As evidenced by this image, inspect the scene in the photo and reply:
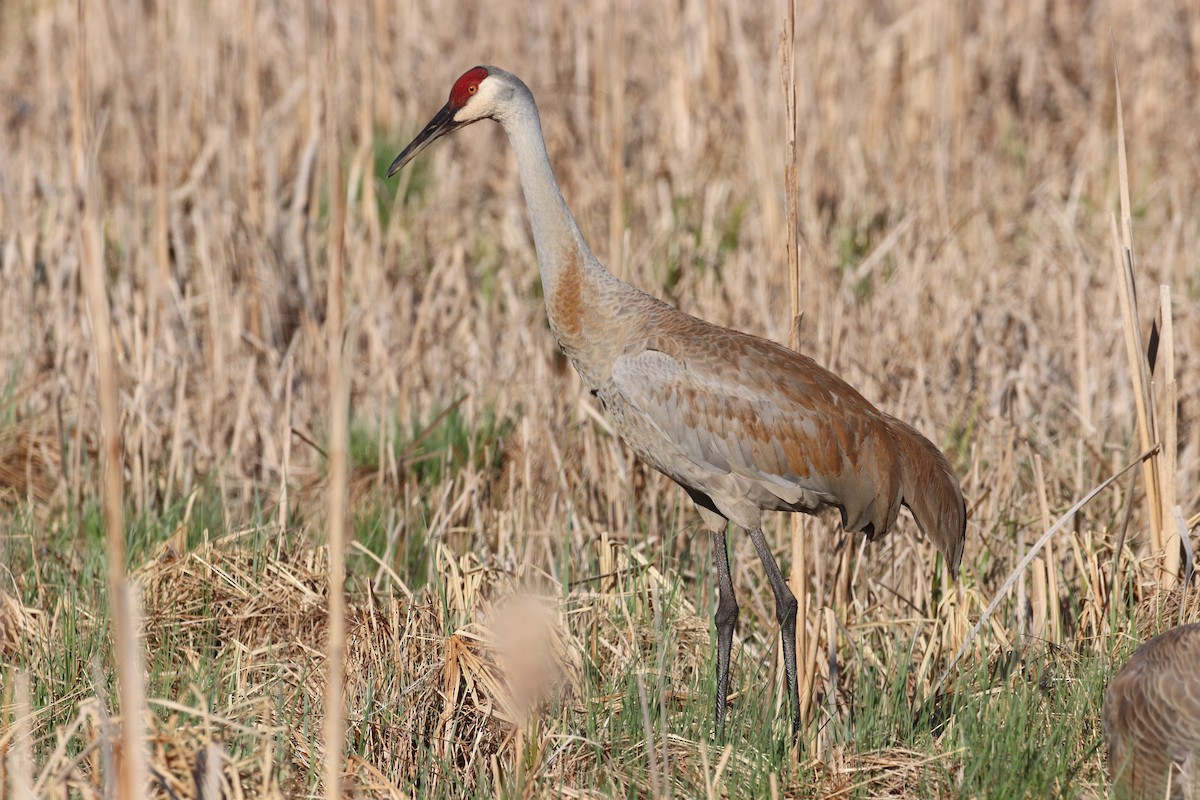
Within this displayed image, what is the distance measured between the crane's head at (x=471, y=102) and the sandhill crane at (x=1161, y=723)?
6.62 feet

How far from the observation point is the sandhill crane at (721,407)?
3.59 m

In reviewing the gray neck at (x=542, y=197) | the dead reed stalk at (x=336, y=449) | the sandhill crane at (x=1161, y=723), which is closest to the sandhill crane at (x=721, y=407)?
the gray neck at (x=542, y=197)

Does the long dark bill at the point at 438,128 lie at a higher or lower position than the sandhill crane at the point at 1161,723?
higher

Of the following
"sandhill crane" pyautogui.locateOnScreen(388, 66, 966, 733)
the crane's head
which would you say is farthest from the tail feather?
the crane's head

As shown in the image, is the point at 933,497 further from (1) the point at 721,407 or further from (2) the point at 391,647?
(2) the point at 391,647

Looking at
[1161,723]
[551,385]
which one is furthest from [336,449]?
[551,385]

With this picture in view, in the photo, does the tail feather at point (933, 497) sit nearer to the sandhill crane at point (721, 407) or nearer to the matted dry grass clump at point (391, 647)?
the sandhill crane at point (721, 407)

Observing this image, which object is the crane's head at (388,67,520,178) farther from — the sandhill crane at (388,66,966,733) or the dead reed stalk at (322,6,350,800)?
the dead reed stalk at (322,6,350,800)

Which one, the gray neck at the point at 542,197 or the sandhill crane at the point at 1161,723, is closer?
the sandhill crane at the point at 1161,723

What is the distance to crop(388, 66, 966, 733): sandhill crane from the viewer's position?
11.8 feet

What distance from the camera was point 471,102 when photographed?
12.1 ft

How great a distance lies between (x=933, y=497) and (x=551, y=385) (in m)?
1.84

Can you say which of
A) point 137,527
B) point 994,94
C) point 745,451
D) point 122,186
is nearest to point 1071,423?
point 745,451

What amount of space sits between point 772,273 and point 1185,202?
101 inches
